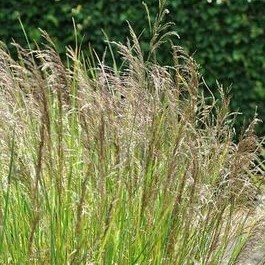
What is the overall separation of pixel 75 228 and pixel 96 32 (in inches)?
165

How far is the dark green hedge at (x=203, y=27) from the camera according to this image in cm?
701

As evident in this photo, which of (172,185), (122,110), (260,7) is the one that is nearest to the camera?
(172,185)

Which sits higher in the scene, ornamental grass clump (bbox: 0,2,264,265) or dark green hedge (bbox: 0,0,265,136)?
ornamental grass clump (bbox: 0,2,264,265)

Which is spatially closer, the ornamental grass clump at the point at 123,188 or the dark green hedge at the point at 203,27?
the ornamental grass clump at the point at 123,188

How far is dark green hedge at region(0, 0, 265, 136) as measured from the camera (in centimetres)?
701

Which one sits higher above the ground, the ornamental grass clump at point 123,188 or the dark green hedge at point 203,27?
the ornamental grass clump at point 123,188

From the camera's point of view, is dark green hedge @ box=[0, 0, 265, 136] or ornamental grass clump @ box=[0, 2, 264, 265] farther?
dark green hedge @ box=[0, 0, 265, 136]

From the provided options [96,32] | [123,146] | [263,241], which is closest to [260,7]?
[96,32]

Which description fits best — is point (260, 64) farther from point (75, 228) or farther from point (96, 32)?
point (75, 228)

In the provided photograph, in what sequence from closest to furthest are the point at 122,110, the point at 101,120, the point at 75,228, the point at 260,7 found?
the point at 101,120 → the point at 75,228 → the point at 122,110 → the point at 260,7

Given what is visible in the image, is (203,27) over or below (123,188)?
below

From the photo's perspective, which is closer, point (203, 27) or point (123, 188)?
point (123, 188)

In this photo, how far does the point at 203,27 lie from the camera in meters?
7.09

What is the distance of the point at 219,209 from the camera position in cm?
332
